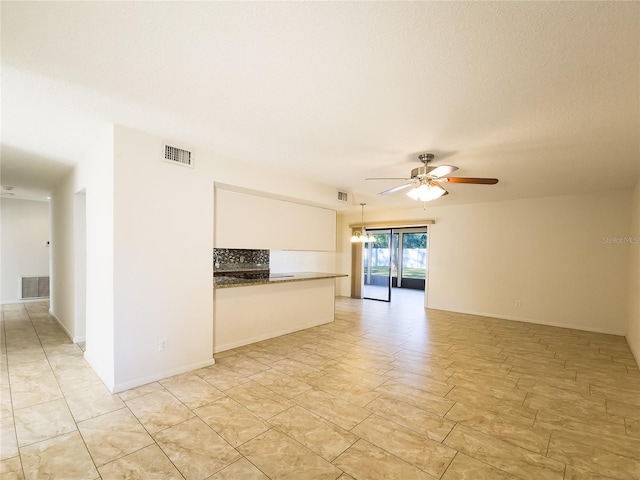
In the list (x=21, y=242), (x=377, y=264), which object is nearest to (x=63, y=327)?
(x=21, y=242)

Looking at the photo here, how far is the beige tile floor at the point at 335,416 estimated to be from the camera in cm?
193

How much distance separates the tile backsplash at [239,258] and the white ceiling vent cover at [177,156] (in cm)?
245

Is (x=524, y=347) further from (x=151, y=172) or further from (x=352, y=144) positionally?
(x=151, y=172)

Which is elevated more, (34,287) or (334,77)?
(334,77)

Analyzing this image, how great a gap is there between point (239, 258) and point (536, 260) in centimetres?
601

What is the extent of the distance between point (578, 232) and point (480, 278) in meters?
1.94

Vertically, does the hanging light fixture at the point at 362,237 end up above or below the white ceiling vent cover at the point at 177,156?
below

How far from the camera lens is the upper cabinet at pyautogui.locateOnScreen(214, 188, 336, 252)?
13.0 feet

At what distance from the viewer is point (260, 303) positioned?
4.57 metres

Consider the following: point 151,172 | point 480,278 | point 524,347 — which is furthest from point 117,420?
point 480,278

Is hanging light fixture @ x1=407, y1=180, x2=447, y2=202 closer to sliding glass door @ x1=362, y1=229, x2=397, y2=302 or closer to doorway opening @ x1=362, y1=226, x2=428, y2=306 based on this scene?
sliding glass door @ x1=362, y1=229, x2=397, y2=302

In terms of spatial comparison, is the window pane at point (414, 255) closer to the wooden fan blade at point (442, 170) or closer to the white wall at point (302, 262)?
the white wall at point (302, 262)

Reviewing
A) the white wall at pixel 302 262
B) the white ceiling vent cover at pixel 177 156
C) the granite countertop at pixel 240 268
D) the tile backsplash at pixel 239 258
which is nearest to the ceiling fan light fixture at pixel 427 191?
the white ceiling vent cover at pixel 177 156

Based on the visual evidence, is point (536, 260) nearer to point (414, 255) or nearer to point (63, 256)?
point (414, 255)
